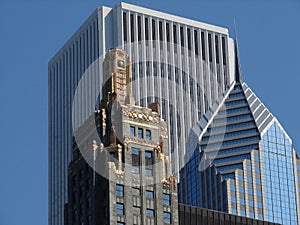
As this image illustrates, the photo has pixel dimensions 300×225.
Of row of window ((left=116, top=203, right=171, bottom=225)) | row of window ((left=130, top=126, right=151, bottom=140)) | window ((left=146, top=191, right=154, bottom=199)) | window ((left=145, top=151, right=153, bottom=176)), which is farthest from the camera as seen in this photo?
row of window ((left=130, top=126, right=151, bottom=140))

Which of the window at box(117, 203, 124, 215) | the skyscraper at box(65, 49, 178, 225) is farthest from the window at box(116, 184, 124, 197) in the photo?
the window at box(117, 203, 124, 215)

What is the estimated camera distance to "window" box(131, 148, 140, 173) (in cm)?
18269

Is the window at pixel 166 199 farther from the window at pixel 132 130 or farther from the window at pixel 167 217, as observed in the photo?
the window at pixel 132 130

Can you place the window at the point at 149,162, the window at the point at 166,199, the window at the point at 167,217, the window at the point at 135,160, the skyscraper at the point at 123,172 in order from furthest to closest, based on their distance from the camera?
the window at the point at 149,162 < the window at the point at 166,199 < the window at the point at 135,160 < the window at the point at 167,217 < the skyscraper at the point at 123,172

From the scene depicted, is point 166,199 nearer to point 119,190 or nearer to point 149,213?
point 149,213

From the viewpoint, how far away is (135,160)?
183875 millimetres

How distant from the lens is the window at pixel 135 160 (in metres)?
183

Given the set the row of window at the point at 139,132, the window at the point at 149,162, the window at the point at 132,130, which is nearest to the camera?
the window at the point at 149,162

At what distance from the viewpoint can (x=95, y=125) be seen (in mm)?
189625

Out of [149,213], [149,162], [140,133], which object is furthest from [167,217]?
[140,133]

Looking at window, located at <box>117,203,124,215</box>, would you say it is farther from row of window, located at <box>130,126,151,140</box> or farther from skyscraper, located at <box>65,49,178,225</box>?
row of window, located at <box>130,126,151,140</box>

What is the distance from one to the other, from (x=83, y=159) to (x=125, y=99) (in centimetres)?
1009

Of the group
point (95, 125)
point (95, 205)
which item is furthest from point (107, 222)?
point (95, 125)

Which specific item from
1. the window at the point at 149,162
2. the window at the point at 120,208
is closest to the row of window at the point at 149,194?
the window at the point at 120,208
